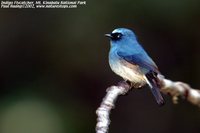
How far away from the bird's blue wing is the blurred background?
238 mm

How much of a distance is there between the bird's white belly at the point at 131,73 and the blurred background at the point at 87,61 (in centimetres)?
22

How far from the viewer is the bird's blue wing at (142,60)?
1.53 m

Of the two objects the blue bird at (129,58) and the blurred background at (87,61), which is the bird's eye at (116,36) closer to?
the blue bird at (129,58)

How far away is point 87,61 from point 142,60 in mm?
516

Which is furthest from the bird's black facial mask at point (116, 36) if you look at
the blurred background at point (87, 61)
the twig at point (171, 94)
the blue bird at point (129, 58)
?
the twig at point (171, 94)

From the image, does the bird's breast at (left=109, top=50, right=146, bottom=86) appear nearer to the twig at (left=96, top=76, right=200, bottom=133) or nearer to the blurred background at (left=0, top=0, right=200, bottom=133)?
the blurred background at (left=0, top=0, right=200, bottom=133)

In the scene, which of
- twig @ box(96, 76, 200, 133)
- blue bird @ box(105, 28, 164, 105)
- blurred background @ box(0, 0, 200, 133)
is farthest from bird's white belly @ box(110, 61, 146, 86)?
twig @ box(96, 76, 200, 133)

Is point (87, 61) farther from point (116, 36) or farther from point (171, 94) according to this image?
point (171, 94)

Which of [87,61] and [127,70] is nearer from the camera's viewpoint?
[127,70]

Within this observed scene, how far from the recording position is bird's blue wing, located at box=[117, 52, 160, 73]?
153 cm

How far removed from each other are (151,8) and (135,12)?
6cm

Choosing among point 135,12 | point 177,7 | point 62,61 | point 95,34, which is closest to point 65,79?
point 62,61

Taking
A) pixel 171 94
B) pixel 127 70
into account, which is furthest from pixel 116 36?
pixel 171 94

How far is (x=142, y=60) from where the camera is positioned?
5.32 feet
